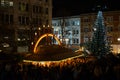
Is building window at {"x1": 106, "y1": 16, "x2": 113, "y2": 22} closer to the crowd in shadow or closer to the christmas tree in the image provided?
the christmas tree

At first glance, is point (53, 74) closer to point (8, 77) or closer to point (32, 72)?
point (32, 72)

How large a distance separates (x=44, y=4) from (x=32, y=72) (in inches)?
2026

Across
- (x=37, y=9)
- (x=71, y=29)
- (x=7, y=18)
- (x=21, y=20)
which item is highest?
(x=37, y=9)

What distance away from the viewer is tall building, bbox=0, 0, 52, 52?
56.0 metres

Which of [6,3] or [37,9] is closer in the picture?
[6,3]

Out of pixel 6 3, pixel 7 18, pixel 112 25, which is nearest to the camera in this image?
pixel 6 3

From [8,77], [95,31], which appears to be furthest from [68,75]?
[95,31]

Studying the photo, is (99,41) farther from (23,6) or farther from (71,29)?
(71,29)

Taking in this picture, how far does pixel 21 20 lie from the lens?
60562 millimetres

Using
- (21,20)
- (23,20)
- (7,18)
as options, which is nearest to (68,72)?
(7,18)

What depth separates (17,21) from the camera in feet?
194

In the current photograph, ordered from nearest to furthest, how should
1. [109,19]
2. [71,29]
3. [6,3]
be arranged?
[6,3] < [109,19] < [71,29]

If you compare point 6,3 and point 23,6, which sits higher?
point 6,3

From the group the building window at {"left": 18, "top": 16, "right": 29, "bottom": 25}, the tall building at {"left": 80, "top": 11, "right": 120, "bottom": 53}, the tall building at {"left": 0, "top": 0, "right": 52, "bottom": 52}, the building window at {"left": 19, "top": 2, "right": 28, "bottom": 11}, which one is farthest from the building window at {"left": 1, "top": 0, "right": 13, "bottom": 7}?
the tall building at {"left": 80, "top": 11, "right": 120, "bottom": 53}
